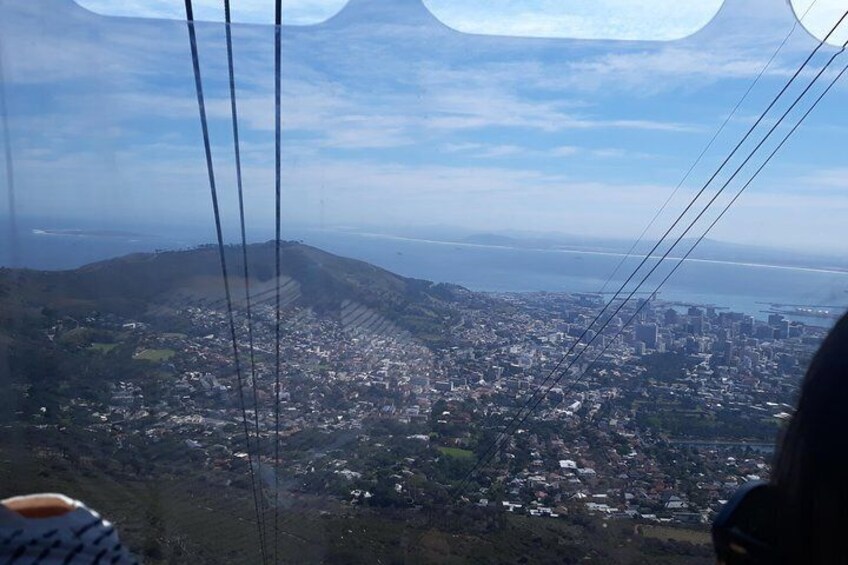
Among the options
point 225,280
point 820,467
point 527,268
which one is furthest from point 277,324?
point 820,467

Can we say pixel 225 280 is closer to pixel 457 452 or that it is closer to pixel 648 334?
pixel 457 452

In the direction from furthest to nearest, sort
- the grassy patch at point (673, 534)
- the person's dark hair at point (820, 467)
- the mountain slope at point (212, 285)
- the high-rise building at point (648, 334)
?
1. the high-rise building at point (648, 334)
2. the mountain slope at point (212, 285)
3. the grassy patch at point (673, 534)
4. the person's dark hair at point (820, 467)

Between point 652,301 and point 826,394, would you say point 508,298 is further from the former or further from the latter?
point 826,394

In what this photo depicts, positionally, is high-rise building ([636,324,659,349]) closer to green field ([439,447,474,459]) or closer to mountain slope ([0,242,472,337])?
mountain slope ([0,242,472,337])

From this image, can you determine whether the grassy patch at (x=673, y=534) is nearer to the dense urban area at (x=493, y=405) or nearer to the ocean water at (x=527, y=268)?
the dense urban area at (x=493, y=405)

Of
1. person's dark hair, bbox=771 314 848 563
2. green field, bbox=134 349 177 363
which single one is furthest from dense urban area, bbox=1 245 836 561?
person's dark hair, bbox=771 314 848 563

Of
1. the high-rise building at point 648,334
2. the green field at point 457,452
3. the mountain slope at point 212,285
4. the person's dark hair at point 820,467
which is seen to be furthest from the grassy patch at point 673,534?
the person's dark hair at point 820,467
